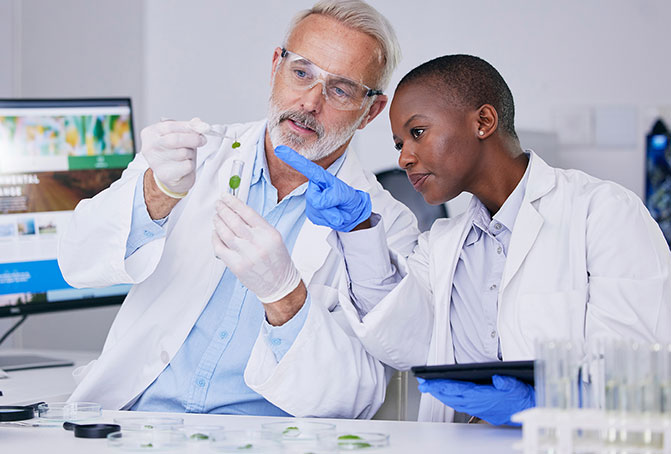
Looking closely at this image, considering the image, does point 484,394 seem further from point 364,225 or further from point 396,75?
point 396,75

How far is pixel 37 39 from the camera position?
3180mm

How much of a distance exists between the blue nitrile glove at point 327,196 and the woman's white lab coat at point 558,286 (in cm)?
16

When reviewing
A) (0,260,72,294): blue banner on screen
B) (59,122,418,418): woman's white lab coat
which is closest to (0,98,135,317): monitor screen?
(0,260,72,294): blue banner on screen

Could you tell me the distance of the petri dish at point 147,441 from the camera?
3.67 feet

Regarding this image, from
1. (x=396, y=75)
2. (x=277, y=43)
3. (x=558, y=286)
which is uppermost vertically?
(x=277, y=43)

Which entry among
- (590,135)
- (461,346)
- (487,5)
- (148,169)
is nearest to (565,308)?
(461,346)

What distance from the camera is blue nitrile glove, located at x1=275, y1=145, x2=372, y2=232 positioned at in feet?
4.77

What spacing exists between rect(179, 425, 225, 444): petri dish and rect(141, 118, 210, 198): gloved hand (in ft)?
1.72

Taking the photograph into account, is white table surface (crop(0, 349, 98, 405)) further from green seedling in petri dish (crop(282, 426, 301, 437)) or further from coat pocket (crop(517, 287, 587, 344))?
coat pocket (crop(517, 287, 587, 344))

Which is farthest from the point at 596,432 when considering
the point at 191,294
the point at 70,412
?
the point at 191,294

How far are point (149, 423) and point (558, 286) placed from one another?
0.76 m

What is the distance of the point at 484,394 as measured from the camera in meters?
1.27

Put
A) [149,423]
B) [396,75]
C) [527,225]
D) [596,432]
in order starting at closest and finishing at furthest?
[596,432], [149,423], [527,225], [396,75]

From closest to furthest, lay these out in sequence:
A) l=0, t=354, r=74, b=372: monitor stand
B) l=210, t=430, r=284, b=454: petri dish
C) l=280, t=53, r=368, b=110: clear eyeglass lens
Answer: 1. l=210, t=430, r=284, b=454: petri dish
2. l=280, t=53, r=368, b=110: clear eyeglass lens
3. l=0, t=354, r=74, b=372: monitor stand
